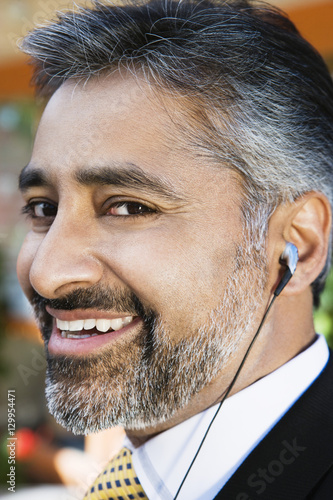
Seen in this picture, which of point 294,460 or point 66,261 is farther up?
point 66,261

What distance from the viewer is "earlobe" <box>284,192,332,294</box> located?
117 centimetres

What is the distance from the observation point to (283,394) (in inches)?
42.7

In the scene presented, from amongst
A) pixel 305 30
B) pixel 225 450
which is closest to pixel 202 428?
pixel 225 450

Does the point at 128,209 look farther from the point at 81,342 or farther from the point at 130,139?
the point at 81,342

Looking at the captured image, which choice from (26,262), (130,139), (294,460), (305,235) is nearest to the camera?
(294,460)

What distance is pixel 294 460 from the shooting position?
38.5 inches

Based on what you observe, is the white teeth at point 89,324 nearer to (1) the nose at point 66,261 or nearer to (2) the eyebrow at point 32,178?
(1) the nose at point 66,261

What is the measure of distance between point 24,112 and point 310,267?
5085 mm

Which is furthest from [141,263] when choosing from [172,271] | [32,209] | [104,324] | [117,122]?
[32,209]

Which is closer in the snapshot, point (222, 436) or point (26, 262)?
point (222, 436)

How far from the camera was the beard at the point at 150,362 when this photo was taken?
1.07 metres

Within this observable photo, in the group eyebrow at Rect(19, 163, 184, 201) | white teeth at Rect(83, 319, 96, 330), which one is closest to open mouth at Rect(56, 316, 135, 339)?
white teeth at Rect(83, 319, 96, 330)

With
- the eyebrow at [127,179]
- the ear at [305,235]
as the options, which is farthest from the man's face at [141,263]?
the ear at [305,235]

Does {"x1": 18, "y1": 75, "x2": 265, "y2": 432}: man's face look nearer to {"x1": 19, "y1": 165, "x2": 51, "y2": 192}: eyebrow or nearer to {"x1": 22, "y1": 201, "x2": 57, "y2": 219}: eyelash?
{"x1": 19, "y1": 165, "x2": 51, "y2": 192}: eyebrow
